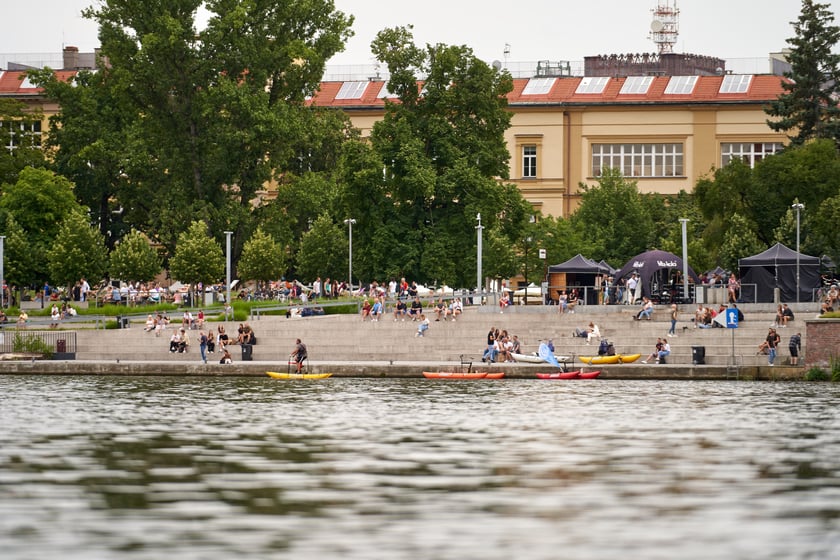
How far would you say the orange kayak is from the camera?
5116 centimetres

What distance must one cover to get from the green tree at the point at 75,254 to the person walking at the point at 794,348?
110 feet

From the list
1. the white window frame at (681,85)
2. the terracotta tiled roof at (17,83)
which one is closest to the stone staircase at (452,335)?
the white window frame at (681,85)

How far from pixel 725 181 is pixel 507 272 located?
460 inches

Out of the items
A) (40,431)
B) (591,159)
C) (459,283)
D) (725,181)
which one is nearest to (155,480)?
(40,431)

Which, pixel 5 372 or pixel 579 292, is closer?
pixel 5 372

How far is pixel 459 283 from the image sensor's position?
245 ft

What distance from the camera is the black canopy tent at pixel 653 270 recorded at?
6391 cm

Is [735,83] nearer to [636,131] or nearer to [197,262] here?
[636,131]

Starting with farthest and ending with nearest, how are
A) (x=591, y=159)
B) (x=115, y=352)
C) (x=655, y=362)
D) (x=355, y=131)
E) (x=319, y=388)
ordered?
1. (x=591, y=159)
2. (x=355, y=131)
3. (x=115, y=352)
4. (x=655, y=362)
5. (x=319, y=388)

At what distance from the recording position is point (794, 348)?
5109 centimetres

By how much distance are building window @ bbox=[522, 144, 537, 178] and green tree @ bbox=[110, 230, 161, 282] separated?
124 ft

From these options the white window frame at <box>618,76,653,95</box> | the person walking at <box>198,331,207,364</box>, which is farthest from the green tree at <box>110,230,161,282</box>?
the white window frame at <box>618,76,653,95</box>

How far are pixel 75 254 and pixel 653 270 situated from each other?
84.3 ft

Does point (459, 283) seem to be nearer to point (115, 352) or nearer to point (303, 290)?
point (303, 290)
